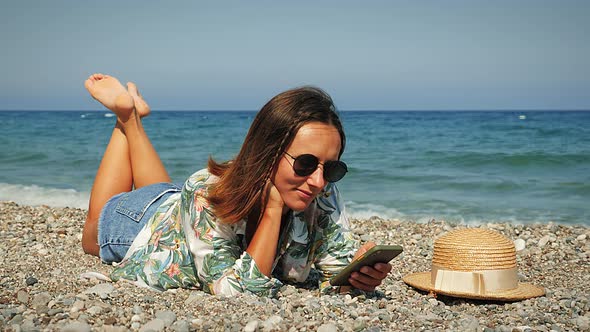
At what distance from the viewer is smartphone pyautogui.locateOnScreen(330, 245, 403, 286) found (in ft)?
13.3

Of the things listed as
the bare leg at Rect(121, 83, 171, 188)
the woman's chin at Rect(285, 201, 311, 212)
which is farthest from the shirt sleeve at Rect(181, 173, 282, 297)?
the bare leg at Rect(121, 83, 171, 188)

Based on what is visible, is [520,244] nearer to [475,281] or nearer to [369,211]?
[475,281]

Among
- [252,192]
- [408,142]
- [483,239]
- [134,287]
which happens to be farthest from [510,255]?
[408,142]

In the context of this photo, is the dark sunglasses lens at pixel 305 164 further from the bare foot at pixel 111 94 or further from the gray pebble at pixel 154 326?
the bare foot at pixel 111 94

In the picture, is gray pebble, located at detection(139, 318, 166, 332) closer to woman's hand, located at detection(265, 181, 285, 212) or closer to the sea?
woman's hand, located at detection(265, 181, 285, 212)

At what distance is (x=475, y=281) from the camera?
476 cm

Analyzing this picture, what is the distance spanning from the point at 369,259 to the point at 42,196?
31.6 feet

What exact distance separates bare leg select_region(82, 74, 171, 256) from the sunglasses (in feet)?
7.81

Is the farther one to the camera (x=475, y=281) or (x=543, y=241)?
(x=543, y=241)

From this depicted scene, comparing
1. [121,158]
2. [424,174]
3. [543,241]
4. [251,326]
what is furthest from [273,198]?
[424,174]

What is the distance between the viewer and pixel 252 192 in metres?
4.06

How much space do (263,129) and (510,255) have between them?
216 cm

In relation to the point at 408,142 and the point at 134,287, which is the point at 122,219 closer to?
the point at 134,287

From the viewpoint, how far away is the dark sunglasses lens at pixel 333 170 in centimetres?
404
